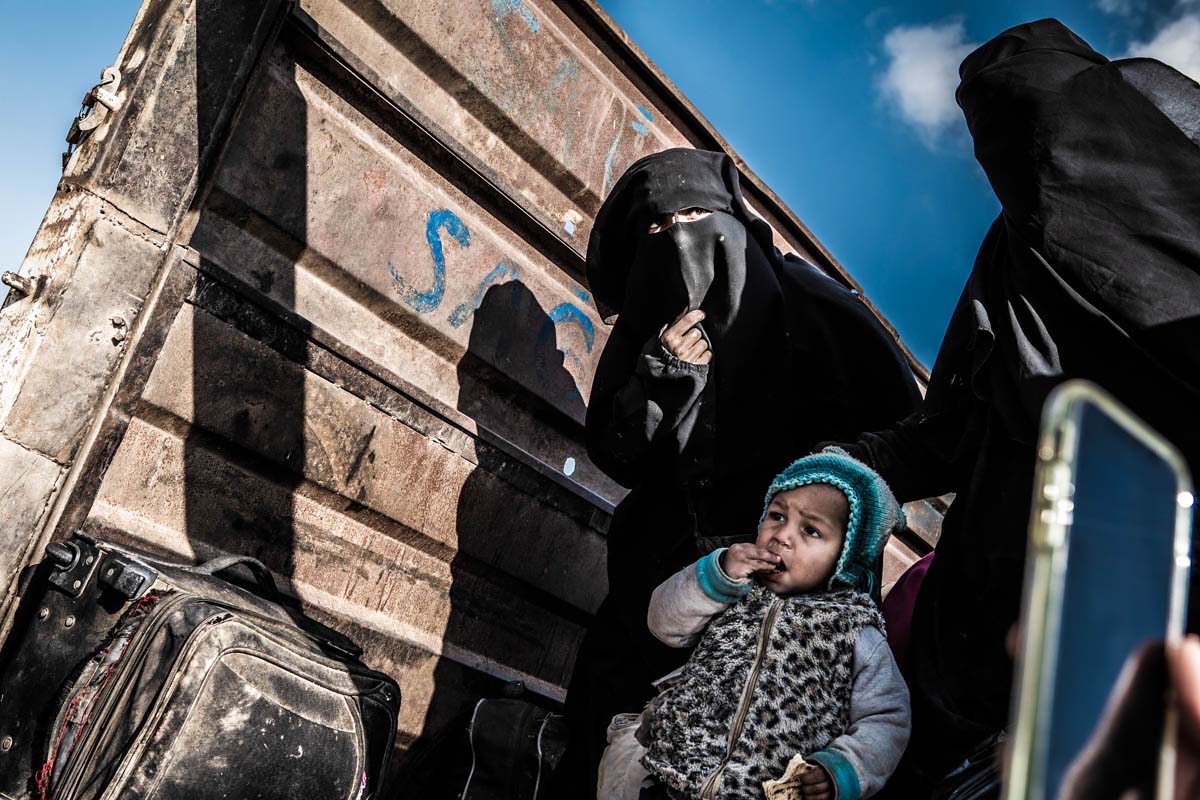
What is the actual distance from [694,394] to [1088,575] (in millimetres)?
2032

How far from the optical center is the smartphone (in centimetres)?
32

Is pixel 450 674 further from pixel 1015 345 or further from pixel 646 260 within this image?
pixel 1015 345

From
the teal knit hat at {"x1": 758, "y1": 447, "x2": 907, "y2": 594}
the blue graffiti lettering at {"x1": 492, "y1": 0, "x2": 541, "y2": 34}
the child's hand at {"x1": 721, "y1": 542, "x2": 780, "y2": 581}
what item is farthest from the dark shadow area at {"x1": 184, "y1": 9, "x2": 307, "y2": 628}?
the teal knit hat at {"x1": 758, "y1": 447, "x2": 907, "y2": 594}

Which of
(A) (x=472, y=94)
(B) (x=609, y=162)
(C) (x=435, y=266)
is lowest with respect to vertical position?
(C) (x=435, y=266)

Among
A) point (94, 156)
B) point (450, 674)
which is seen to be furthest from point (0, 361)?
point (450, 674)

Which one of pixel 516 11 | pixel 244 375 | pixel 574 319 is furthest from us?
pixel 574 319

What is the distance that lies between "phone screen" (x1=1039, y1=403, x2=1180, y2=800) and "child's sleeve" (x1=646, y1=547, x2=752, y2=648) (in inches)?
58.7

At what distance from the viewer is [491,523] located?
288cm

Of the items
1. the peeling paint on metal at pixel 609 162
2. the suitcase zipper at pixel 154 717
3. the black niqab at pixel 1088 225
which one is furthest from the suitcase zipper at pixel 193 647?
the peeling paint on metal at pixel 609 162

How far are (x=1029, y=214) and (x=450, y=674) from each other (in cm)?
204

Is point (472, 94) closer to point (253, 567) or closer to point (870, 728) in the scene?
point (253, 567)

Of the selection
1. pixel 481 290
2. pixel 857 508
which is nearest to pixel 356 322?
pixel 481 290

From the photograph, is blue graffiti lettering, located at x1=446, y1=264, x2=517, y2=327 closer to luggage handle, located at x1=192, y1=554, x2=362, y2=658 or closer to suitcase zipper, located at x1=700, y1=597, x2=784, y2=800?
luggage handle, located at x1=192, y1=554, x2=362, y2=658

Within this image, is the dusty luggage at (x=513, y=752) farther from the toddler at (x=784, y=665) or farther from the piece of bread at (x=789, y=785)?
the piece of bread at (x=789, y=785)
